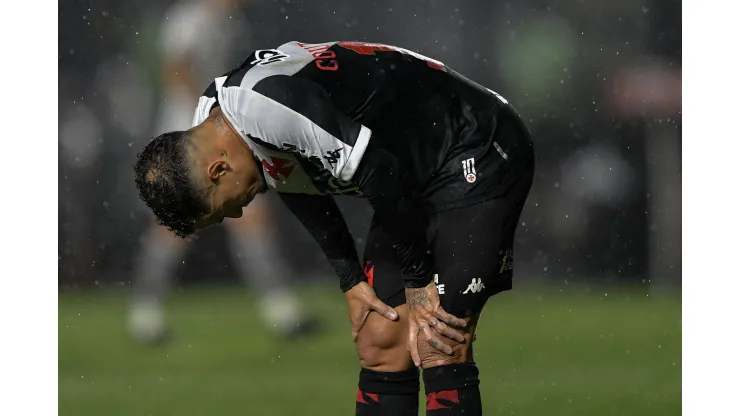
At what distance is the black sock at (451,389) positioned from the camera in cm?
244

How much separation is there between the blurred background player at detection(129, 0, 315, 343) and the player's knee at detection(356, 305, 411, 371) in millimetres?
2508

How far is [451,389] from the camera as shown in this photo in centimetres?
243

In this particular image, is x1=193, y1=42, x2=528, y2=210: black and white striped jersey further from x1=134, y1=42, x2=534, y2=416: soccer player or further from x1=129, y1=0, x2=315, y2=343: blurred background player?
x1=129, y1=0, x2=315, y2=343: blurred background player

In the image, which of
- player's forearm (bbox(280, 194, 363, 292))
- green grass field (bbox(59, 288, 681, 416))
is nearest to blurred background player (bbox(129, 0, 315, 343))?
green grass field (bbox(59, 288, 681, 416))

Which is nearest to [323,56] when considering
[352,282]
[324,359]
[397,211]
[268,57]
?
[268,57]

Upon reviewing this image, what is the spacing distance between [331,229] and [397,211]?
16.3 inches

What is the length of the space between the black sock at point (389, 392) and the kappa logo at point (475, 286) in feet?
0.95

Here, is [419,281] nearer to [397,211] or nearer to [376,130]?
[397,211]

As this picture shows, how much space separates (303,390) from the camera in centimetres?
413

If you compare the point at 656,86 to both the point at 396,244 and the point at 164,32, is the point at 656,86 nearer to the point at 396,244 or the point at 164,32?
the point at 164,32

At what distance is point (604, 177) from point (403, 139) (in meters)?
4.19

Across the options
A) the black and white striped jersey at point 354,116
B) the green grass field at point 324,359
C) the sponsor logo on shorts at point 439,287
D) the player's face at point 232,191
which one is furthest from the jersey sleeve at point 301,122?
the green grass field at point 324,359

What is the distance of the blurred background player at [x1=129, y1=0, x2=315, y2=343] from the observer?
510 cm

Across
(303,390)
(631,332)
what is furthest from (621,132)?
(303,390)
